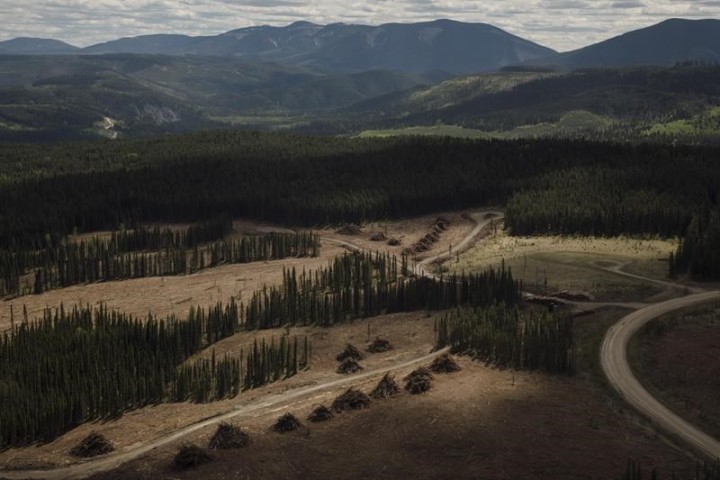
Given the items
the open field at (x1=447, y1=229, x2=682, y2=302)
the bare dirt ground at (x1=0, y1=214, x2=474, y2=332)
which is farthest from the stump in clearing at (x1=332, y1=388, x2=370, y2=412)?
the bare dirt ground at (x1=0, y1=214, x2=474, y2=332)

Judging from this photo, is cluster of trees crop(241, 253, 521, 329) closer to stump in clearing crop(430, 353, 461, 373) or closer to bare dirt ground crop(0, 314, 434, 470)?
bare dirt ground crop(0, 314, 434, 470)

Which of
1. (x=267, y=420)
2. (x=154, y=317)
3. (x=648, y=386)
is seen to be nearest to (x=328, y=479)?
(x=267, y=420)

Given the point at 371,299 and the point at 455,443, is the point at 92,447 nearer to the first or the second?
the point at 455,443

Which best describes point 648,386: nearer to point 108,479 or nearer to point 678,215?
point 108,479

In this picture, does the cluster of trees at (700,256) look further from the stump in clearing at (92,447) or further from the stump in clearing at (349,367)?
the stump in clearing at (92,447)

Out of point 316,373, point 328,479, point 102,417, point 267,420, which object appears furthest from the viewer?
point 316,373
